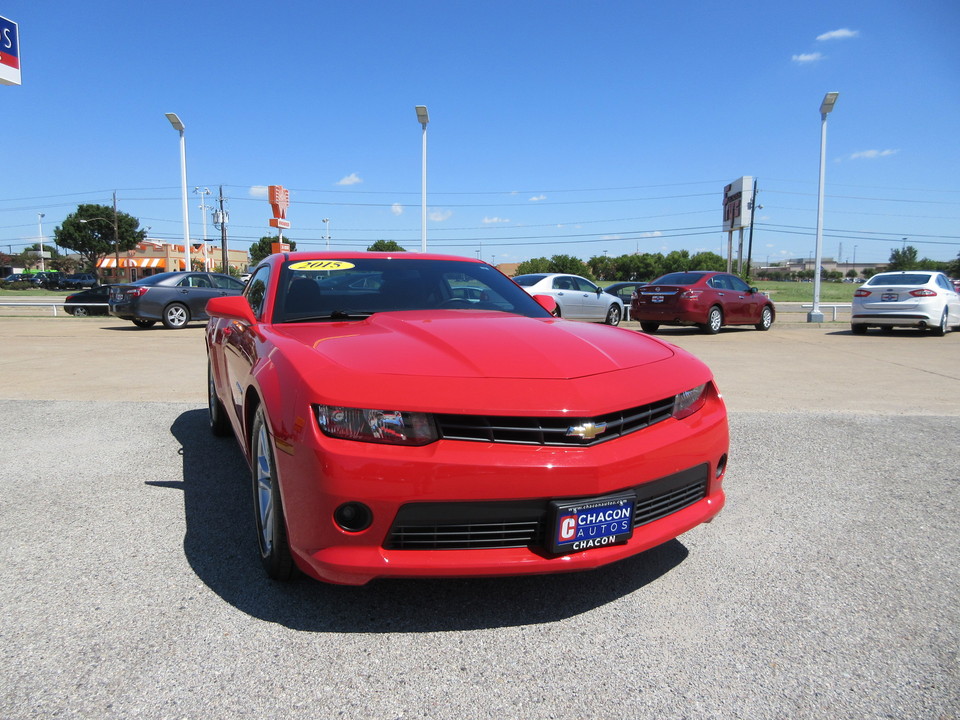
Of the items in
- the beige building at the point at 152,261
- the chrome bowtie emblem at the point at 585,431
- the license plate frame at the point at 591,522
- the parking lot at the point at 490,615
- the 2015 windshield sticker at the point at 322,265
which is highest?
the beige building at the point at 152,261

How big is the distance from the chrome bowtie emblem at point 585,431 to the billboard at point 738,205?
33.0 metres

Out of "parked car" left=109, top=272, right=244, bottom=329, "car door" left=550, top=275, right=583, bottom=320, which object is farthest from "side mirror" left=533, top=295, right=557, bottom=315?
"parked car" left=109, top=272, right=244, bottom=329

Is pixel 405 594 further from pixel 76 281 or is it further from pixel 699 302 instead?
pixel 76 281

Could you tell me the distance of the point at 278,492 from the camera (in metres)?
2.52

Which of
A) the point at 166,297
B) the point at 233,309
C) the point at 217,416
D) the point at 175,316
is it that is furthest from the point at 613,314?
the point at 233,309

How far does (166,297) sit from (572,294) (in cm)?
990

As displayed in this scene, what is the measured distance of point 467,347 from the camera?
2.64 metres

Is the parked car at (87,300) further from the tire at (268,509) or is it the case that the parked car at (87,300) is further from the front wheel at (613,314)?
the tire at (268,509)

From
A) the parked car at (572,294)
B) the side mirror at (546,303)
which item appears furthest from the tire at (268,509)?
the parked car at (572,294)

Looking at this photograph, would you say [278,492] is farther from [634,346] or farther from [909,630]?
[909,630]

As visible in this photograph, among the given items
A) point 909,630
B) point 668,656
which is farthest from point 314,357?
point 909,630

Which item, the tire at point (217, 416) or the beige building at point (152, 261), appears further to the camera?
the beige building at point (152, 261)

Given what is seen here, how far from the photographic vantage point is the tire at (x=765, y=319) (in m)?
16.7

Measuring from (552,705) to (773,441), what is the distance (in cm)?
380
